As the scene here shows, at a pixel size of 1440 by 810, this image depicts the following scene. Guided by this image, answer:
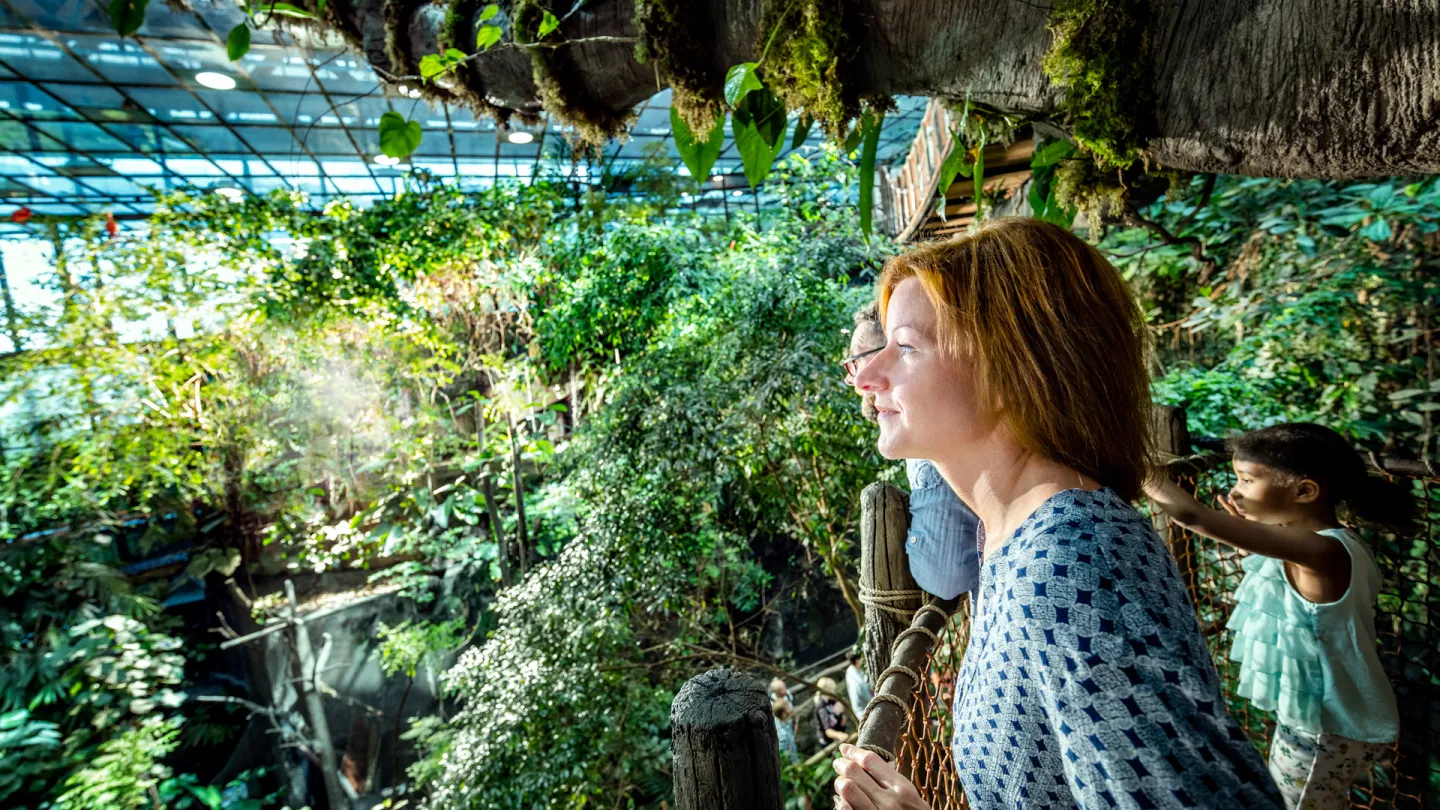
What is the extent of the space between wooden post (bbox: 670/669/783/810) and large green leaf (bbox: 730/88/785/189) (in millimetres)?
1009

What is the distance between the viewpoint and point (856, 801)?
71 cm

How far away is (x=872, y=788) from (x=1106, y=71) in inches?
40.5

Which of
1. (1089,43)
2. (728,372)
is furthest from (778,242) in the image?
(1089,43)

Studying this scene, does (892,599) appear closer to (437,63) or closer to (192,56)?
(437,63)

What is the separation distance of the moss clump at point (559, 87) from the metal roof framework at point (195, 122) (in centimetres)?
240

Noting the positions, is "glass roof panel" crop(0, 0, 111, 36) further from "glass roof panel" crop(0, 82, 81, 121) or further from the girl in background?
the girl in background

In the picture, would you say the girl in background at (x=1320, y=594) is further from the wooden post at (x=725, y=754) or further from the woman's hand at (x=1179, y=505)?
the wooden post at (x=725, y=754)

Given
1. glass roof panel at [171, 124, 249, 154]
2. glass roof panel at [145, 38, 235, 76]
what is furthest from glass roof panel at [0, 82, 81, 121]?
glass roof panel at [145, 38, 235, 76]

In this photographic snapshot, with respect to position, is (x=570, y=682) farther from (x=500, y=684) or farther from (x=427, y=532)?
(x=427, y=532)

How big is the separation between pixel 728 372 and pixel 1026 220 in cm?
289

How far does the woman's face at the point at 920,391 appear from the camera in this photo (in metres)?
0.74

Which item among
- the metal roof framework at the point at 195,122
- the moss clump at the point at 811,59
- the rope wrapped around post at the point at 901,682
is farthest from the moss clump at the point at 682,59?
the metal roof framework at the point at 195,122

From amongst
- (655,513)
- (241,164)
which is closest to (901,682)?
(655,513)

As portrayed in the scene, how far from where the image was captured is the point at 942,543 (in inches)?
45.0
